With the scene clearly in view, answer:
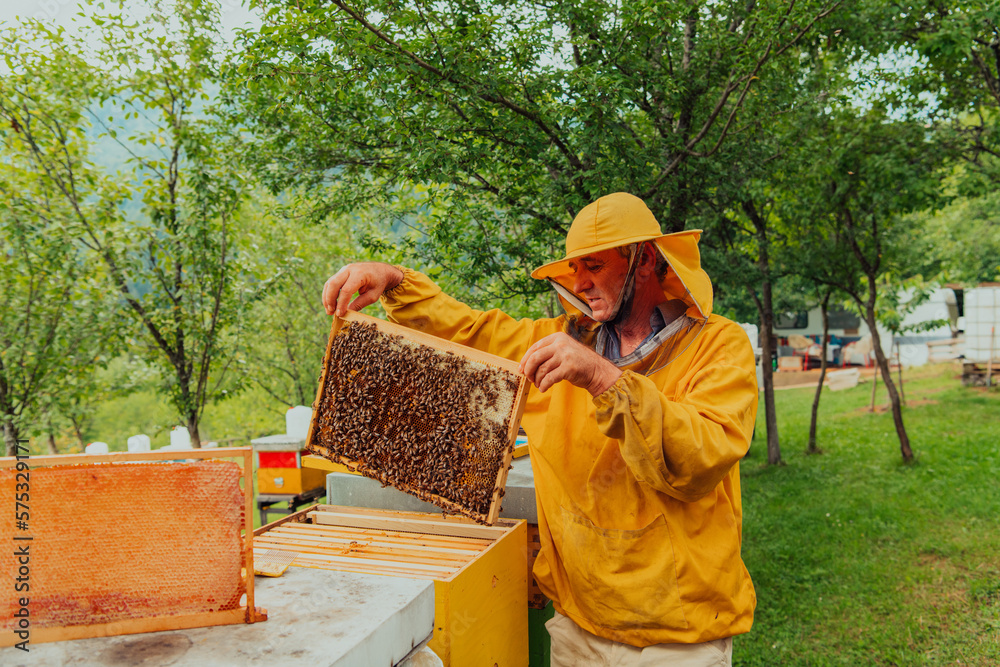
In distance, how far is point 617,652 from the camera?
2.31 m

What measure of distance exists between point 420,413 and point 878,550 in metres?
6.62

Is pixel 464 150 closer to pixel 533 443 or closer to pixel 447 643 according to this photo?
pixel 533 443

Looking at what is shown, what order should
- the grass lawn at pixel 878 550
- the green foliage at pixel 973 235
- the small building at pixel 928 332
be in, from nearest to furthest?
the grass lawn at pixel 878 550
the small building at pixel 928 332
the green foliage at pixel 973 235

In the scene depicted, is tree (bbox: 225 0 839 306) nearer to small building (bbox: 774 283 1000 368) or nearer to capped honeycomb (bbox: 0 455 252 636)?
capped honeycomb (bbox: 0 455 252 636)

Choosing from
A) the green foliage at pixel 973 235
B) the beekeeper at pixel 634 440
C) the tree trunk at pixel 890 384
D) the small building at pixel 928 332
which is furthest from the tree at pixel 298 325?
the green foliage at pixel 973 235

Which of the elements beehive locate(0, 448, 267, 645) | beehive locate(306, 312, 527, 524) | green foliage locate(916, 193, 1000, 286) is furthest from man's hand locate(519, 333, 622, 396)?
green foliage locate(916, 193, 1000, 286)

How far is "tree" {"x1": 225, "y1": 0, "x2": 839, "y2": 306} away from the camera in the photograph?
411 centimetres

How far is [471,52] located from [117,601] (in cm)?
366

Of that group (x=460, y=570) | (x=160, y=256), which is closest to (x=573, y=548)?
(x=460, y=570)

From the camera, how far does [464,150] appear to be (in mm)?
4281

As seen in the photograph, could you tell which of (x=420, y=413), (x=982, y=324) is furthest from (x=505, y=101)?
(x=982, y=324)

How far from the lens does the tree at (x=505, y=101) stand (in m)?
4.11

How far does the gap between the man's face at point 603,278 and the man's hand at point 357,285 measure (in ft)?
2.41

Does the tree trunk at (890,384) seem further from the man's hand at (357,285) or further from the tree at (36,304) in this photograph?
the tree at (36,304)
